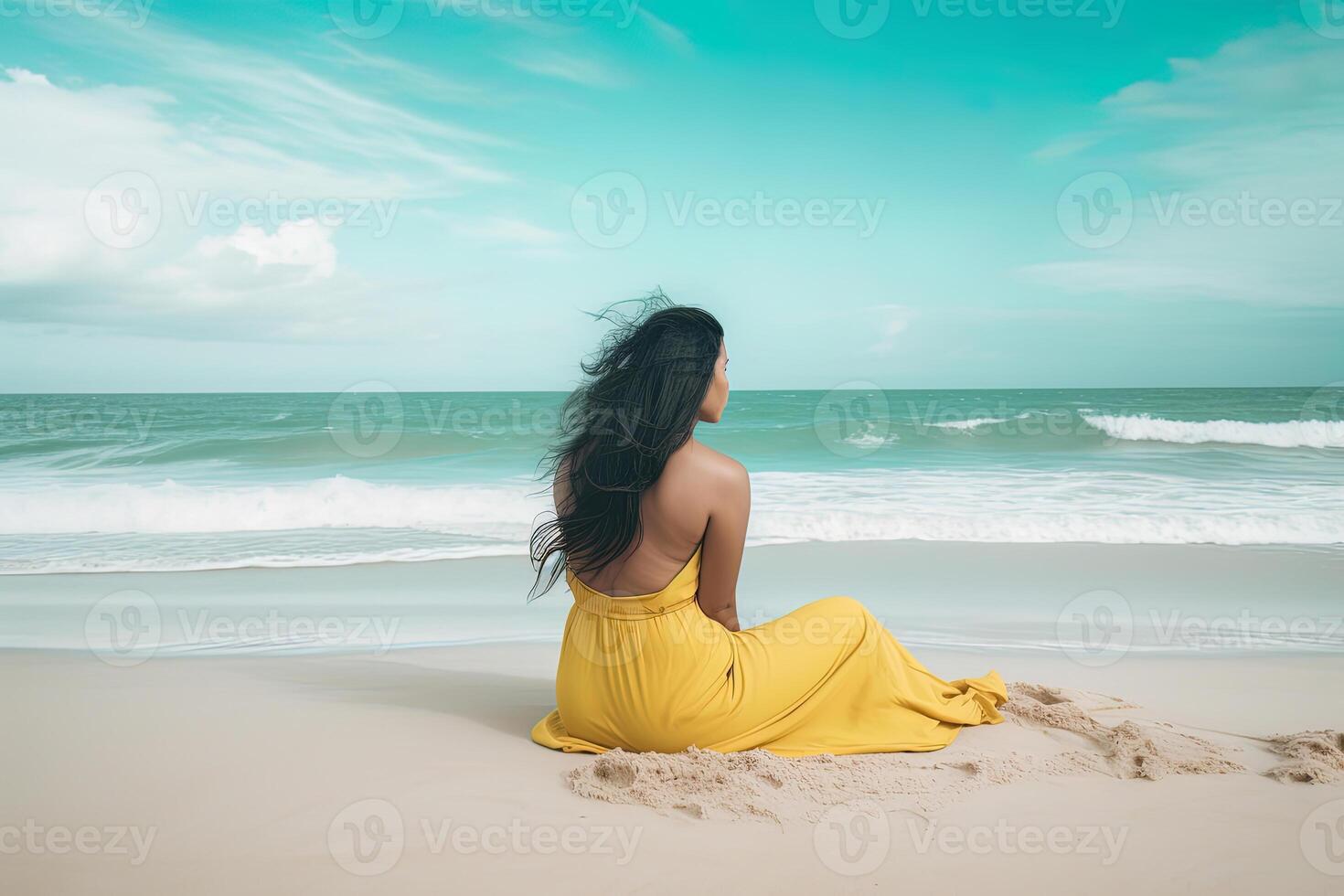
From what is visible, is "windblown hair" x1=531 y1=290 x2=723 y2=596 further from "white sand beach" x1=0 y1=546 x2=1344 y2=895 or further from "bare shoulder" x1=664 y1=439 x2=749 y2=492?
"white sand beach" x1=0 y1=546 x2=1344 y2=895

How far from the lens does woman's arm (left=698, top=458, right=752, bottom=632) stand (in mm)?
2848

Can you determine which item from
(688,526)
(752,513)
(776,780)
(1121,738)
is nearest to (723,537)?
(688,526)

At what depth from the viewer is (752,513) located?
9.93 m

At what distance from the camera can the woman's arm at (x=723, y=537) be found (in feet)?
9.34

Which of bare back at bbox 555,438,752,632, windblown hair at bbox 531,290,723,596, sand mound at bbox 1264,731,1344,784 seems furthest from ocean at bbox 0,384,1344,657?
sand mound at bbox 1264,731,1344,784

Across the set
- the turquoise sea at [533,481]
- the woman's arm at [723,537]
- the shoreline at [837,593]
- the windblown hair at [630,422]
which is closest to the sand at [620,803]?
the woman's arm at [723,537]

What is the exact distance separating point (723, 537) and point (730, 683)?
0.55 metres

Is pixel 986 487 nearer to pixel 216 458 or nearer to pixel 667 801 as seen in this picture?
pixel 667 801

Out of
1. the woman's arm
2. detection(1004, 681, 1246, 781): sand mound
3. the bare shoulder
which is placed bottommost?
detection(1004, 681, 1246, 781): sand mound

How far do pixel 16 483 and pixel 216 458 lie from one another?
143 inches

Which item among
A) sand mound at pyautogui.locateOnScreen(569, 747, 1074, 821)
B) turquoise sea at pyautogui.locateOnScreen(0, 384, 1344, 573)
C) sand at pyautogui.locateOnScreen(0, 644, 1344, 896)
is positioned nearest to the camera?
sand at pyautogui.locateOnScreen(0, 644, 1344, 896)

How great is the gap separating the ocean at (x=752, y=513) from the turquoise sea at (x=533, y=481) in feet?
0.22

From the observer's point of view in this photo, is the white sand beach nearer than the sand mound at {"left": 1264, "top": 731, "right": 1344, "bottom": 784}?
Yes

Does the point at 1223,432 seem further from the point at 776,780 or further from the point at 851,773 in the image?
the point at 776,780
